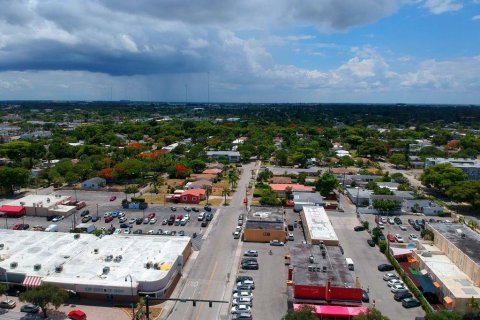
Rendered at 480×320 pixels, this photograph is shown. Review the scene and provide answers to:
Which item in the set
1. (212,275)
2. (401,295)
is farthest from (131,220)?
(401,295)

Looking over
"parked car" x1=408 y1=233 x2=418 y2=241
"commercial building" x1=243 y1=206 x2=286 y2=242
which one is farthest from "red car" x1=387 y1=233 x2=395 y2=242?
"commercial building" x1=243 y1=206 x2=286 y2=242

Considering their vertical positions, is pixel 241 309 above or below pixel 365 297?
above

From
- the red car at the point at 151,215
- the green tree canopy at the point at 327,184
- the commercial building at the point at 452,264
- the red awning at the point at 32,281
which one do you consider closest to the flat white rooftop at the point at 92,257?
the red awning at the point at 32,281

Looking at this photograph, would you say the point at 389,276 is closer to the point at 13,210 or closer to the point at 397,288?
the point at 397,288

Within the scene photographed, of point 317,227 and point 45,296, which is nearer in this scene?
point 45,296

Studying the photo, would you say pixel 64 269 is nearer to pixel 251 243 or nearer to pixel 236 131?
pixel 251 243

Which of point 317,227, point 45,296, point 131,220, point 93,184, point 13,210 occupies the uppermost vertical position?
point 45,296

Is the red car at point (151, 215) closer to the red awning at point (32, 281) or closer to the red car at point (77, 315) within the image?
the red awning at point (32, 281)
